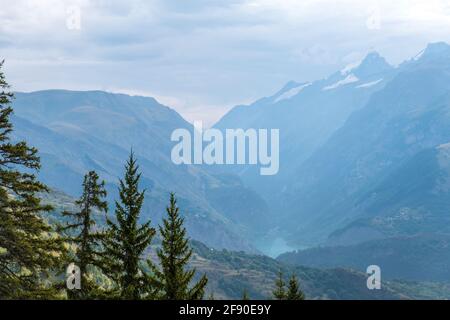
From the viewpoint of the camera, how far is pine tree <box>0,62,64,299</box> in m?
36.1

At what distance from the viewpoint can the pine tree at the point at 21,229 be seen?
3610cm

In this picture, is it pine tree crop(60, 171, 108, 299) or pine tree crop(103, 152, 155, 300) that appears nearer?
pine tree crop(60, 171, 108, 299)

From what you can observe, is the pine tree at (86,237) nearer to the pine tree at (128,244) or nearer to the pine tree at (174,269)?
the pine tree at (128,244)

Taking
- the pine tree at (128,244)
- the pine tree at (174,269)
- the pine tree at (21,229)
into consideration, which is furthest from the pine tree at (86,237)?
the pine tree at (174,269)

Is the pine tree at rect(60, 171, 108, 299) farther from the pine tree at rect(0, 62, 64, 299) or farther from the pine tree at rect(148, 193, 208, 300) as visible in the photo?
the pine tree at rect(148, 193, 208, 300)

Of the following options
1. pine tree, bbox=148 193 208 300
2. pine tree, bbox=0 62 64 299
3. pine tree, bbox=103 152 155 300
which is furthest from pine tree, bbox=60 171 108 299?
pine tree, bbox=148 193 208 300

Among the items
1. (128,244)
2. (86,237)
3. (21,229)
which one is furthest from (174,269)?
(21,229)

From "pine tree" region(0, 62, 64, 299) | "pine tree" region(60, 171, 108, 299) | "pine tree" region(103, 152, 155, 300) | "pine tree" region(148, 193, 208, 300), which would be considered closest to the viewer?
"pine tree" region(0, 62, 64, 299)

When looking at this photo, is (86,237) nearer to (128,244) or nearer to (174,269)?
(128,244)

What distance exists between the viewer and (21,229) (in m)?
36.9
